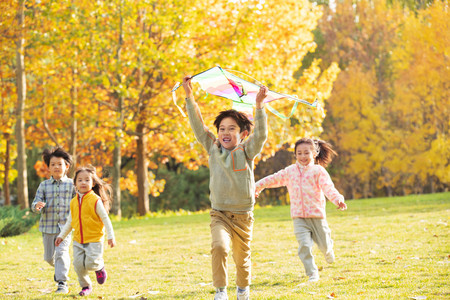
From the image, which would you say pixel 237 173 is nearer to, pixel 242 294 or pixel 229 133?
pixel 229 133

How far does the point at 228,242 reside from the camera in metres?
4.86

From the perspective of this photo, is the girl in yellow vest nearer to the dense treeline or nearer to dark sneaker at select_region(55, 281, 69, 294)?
dark sneaker at select_region(55, 281, 69, 294)

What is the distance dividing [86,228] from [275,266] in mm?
2743

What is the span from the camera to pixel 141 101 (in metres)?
18.5

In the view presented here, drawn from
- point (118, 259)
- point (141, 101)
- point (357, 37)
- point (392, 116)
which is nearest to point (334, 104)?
point (392, 116)

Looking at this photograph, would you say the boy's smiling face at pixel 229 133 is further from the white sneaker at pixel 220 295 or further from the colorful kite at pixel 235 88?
the white sneaker at pixel 220 295

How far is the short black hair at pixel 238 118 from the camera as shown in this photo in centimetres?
507

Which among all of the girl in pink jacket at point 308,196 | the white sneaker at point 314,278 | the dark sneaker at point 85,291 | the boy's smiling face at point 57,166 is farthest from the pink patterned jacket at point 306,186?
the boy's smiling face at point 57,166

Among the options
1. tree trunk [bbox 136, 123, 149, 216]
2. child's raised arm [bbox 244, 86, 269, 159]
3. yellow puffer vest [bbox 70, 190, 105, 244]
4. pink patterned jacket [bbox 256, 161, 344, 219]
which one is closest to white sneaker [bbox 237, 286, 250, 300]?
child's raised arm [bbox 244, 86, 269, 159]

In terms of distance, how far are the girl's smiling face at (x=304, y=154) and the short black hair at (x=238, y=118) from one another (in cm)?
158

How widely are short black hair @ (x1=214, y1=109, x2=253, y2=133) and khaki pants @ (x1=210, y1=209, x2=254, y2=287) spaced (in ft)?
2.58

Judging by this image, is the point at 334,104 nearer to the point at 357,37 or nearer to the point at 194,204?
the point at 357,37

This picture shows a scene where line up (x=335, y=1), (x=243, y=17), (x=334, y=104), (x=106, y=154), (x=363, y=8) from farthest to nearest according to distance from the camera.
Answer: (x=335, y=1) < (x=363, y=8) < (x=334, y=104) < (x=106, y=154) < (x=243, y=17)

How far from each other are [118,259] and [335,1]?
104ft
